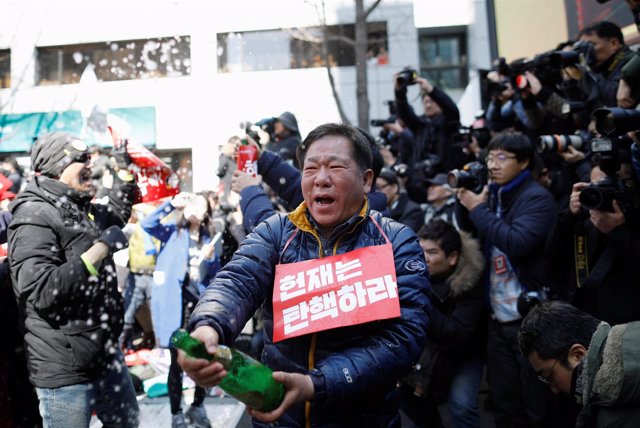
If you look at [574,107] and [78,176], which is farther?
[574,107]

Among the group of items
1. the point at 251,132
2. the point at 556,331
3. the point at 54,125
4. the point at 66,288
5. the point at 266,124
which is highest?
the point at 54,125

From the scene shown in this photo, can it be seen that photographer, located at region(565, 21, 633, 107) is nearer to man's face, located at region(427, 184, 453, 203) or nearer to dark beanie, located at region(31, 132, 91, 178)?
man's face, located at region(427, 184, 453, 203)

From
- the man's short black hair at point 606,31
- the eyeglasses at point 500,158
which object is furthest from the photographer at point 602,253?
the man's short black hair at point 606,31

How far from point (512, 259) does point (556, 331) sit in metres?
1.47

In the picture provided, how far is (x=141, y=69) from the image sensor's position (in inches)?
642

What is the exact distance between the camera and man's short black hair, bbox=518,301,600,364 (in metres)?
2.30

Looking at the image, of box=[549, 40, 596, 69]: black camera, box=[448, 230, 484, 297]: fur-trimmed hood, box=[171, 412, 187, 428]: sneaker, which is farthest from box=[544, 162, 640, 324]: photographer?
box=[171, 412, 187, 428]: sneaker

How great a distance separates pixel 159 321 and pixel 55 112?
1246cm

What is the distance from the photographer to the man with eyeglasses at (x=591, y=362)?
1.76 meters

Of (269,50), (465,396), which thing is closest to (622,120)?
(465,396)

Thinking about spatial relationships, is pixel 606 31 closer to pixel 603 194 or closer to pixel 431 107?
pixel 603 194

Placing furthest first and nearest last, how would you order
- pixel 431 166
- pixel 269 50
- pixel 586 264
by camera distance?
pixel 269 50 < pixel 431 166 < pixel 586 264

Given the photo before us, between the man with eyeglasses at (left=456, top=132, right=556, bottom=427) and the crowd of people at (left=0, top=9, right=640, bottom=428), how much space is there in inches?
0.5

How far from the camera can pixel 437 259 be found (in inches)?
149
